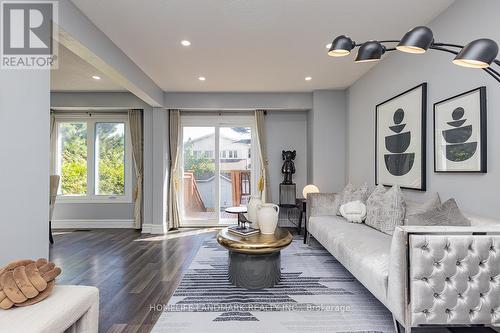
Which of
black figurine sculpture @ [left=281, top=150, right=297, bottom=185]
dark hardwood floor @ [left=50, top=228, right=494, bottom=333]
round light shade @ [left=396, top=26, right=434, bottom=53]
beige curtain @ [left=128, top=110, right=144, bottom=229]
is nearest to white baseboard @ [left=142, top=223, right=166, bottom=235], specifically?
dark hardwood floor @ [left=50, top=228, right=494, bottom=333]

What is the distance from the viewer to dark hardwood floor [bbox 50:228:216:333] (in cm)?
235

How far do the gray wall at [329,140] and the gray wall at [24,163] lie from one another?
13.5 feet

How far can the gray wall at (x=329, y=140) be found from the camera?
17.0 ft

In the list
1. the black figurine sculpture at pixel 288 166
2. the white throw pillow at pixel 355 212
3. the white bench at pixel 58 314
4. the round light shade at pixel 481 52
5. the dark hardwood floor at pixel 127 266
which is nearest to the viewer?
the white bench at pixel 58 314

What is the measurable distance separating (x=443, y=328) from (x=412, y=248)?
0.87m

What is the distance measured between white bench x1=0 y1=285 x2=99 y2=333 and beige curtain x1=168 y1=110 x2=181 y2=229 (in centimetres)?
396

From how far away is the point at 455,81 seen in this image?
248cm

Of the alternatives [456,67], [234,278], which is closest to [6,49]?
[234,278]

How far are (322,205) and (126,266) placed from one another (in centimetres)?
283

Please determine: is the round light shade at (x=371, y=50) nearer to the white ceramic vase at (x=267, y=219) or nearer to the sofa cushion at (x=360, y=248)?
the sofa cushion at (x=360, y=248)

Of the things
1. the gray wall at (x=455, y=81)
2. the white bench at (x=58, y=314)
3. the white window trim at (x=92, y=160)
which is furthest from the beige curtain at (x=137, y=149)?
the gray wall at (x=455, y=81)

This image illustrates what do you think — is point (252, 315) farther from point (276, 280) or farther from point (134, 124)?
point (134, 124)

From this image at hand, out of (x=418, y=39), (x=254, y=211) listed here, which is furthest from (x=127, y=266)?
(x=418, y=39)

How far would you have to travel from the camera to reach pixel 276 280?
9.39 ft
